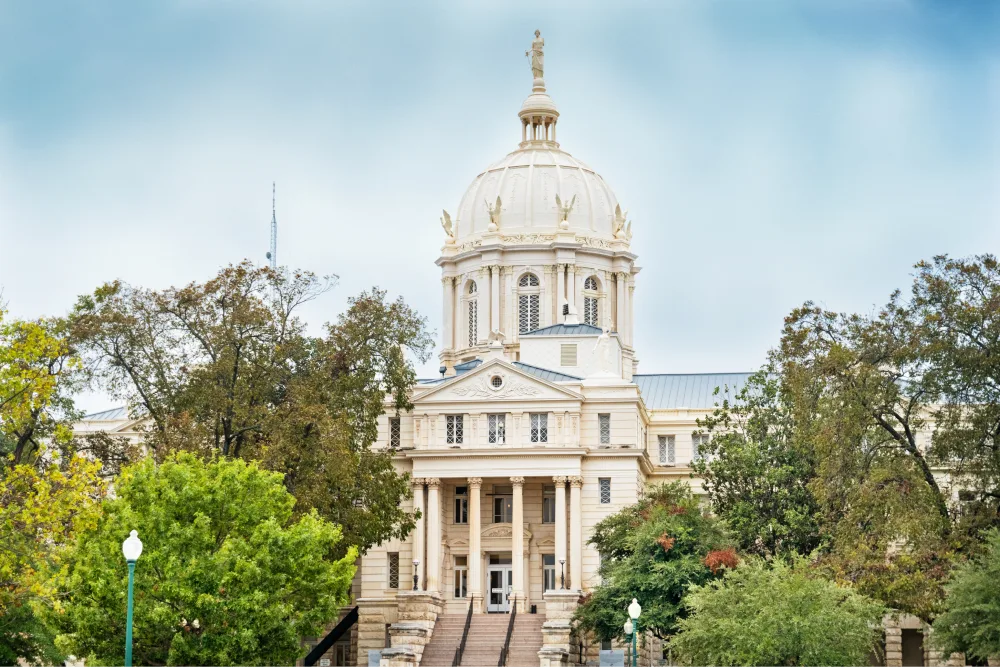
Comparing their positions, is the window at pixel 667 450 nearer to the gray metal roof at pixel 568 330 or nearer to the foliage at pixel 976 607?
the gray metal roof at pixel 568 330

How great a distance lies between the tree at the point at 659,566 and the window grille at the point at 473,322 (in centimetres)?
2623

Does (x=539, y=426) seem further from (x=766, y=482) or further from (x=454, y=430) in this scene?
(x=766, y=482)

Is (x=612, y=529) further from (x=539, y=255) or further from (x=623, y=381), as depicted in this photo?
(x=539, y=255)

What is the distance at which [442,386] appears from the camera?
8056cm

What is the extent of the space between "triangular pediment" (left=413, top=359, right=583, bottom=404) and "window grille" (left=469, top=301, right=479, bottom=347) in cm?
1326

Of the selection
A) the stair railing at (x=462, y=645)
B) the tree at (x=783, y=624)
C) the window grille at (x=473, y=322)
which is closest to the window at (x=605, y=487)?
the stair railing at (x=462, y=645)

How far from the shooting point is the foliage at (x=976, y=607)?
49031 millimetres

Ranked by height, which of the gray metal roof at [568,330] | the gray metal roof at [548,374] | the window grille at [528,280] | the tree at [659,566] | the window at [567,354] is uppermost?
the window grille at [528,280]

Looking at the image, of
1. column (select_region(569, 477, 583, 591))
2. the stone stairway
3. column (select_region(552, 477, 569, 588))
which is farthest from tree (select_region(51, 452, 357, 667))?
column (select_region(569, 477, 583, 591))

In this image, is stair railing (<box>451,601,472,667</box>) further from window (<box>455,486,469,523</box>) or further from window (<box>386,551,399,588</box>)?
window (<box>455,486,469,523</box>)

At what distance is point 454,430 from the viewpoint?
80688mm

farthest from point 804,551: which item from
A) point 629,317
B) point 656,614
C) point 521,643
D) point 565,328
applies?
point 629,317

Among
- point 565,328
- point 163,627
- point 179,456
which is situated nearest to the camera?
point 163,627

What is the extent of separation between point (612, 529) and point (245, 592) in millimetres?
25267
